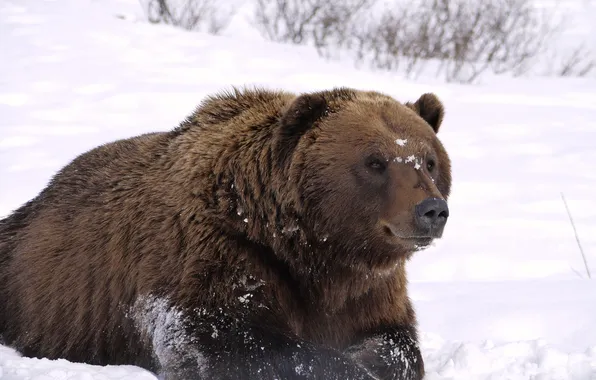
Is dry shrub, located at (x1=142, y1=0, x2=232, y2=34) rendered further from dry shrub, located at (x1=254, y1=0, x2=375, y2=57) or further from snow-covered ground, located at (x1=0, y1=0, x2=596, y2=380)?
dry shrub, located at (x1=254, y1=0, x2=375, y2=57)

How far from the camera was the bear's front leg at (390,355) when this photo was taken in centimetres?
381

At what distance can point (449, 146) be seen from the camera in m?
10.5

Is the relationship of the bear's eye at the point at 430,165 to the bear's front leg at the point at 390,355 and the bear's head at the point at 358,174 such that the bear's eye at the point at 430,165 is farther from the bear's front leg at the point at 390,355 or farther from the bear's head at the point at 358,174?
the bear's front leg at the point at 390,355

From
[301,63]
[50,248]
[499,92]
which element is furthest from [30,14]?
[50,248]

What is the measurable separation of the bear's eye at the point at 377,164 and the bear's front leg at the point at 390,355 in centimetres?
Answer: 80

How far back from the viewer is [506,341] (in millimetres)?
4602

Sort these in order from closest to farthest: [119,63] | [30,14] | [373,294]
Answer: [373,294]
[119,63]
[30,14]

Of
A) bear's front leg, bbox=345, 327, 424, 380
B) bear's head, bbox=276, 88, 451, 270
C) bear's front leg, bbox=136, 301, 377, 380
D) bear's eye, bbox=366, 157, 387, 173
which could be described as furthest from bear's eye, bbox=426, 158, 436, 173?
bear's front leg, bbox=136, 301, 377, 380

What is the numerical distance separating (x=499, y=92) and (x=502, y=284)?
25.2 ft

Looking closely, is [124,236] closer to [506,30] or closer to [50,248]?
[50,248]

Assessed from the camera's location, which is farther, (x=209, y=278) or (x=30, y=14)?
(x=30, y=14)

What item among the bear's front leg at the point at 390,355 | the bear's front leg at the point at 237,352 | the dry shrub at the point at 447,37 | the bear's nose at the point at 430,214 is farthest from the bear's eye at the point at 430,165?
the dry shrub at the point at 447,37

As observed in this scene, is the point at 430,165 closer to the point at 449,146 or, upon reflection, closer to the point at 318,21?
the point at 449,146

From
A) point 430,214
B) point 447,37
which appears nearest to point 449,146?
point 447,37
